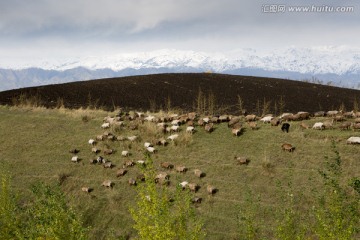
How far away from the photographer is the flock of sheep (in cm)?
1838

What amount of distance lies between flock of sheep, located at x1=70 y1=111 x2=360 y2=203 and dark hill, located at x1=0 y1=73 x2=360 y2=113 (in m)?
10.5

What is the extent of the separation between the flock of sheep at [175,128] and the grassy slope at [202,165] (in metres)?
0.35

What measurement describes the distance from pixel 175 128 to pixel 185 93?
18863 mm

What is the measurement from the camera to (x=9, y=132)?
84.4 ft

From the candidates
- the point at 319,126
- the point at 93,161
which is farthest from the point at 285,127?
the point at 93,161

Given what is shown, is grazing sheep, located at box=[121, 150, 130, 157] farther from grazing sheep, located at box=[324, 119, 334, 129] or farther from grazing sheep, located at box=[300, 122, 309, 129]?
grazing sheep, located at box=[324, 119, 334, 129]

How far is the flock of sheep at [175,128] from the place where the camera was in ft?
60.3

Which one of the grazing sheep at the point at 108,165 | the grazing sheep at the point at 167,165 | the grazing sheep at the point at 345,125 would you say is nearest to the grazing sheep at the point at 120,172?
the grazing sheep at the point at 108,165

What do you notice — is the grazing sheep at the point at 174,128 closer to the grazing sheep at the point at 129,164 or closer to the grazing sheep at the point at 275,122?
the grazing sheep at the point at 129,164

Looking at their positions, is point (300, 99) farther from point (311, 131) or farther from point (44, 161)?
point (44, 161)

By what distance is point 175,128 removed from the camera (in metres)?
22.2

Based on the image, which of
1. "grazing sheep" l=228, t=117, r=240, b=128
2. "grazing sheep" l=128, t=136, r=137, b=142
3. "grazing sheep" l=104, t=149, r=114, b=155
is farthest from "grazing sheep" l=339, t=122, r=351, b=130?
"grazing sheep" l=104, t=149, r=114, b=155

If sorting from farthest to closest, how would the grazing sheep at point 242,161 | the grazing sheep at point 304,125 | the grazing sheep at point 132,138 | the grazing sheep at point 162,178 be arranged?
the grazing sheep at point 132,138
the grazing sheep at point 304,125
the grazing sheep at point 242,161
the grazing sheep at point 162,178

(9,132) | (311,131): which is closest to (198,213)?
(311,131)
